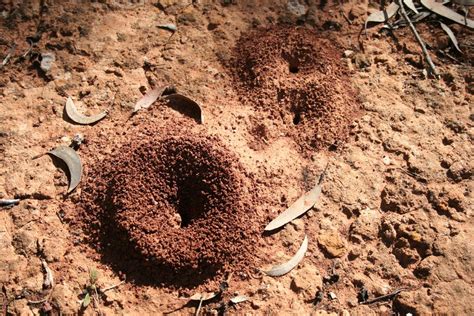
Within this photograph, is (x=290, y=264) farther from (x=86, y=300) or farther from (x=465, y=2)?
(x=465, y=2)

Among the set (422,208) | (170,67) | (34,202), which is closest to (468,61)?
(422,208)

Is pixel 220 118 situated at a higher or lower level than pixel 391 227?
higher

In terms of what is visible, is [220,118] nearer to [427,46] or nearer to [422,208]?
[422,208]

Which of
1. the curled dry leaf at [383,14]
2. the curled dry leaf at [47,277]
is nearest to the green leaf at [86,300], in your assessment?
the curled dry leaf at [47,277]

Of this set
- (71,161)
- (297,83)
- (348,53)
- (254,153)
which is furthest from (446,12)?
(71,161)

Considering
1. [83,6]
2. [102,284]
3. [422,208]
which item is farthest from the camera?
[83,6]

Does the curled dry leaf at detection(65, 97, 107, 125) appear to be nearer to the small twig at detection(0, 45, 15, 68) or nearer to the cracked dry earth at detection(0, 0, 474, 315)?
the cracked dry earth at detection(0, 0, 474, 315)

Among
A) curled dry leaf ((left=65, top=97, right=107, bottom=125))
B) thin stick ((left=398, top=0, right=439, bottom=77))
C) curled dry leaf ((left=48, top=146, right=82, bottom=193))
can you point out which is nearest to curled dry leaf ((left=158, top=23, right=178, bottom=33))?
curled dry leaf ((left=65, top=97, right=107, bottom=125))
